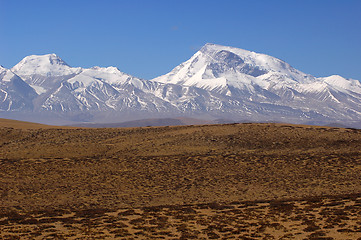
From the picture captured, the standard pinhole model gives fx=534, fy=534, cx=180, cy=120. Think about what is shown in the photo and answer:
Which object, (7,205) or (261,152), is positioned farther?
(261,152)

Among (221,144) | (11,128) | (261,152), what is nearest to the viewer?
(261,152)

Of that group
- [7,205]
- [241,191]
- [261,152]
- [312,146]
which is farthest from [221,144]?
[7,205]

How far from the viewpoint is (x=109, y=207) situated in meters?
39.4

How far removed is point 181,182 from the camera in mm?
48406

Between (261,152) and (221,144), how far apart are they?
584 centimetres

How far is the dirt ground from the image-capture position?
30.6 metres

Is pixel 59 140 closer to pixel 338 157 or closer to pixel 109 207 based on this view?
pixel 109 207

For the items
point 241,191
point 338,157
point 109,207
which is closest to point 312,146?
point 338,157

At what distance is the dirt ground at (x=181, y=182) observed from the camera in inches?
1204

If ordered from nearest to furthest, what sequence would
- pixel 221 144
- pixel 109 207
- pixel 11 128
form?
pixel 109 207 → pixel 221 144 → pixel 11 128

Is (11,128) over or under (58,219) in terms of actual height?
over

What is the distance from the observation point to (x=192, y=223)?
3180 centimetres

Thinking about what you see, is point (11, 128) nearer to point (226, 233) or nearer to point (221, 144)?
point (221, 144)

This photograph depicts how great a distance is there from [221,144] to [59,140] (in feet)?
66.5
